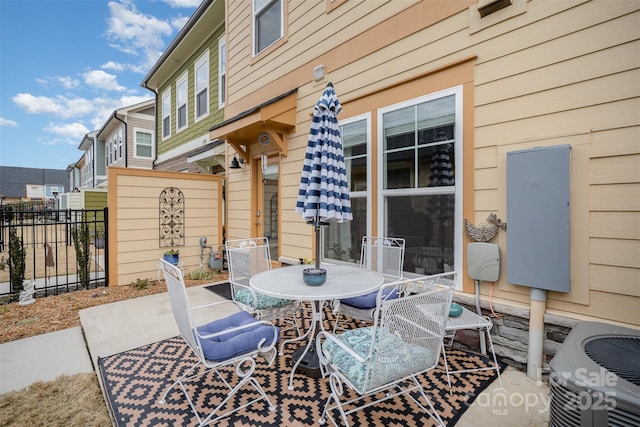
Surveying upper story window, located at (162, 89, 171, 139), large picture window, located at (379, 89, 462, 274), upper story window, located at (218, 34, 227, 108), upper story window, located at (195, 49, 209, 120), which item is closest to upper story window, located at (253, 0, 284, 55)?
upper story window, located at (218, 34, 227, 108)

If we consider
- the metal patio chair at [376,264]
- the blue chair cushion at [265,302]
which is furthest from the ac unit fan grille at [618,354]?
the blue chair cushion at [265,302]

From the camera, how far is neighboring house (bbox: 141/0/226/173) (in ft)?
23.8

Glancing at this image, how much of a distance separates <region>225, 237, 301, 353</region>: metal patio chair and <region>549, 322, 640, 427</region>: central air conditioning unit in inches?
77.4

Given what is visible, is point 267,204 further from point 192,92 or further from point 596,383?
point 192,92

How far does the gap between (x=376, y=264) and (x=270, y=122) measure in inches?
110

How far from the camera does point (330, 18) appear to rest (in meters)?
4.16

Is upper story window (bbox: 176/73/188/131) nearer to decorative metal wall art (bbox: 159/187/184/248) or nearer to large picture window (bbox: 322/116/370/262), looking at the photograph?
decorative metal wall art (bbox: 159/187/184/248)

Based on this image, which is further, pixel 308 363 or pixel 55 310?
pixel 55 310

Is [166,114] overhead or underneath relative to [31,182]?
underneath

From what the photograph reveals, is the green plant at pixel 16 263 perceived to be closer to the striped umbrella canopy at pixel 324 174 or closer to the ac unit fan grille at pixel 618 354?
the striped umbrella canopy at pixel 324 174

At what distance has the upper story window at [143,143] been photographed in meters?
13.6

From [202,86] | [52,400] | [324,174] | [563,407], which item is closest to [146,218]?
[52,400]

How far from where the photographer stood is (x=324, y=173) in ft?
8.04

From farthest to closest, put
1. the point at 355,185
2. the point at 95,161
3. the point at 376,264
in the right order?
the point at 95,161, the point at 355,185, the point at 376,264
